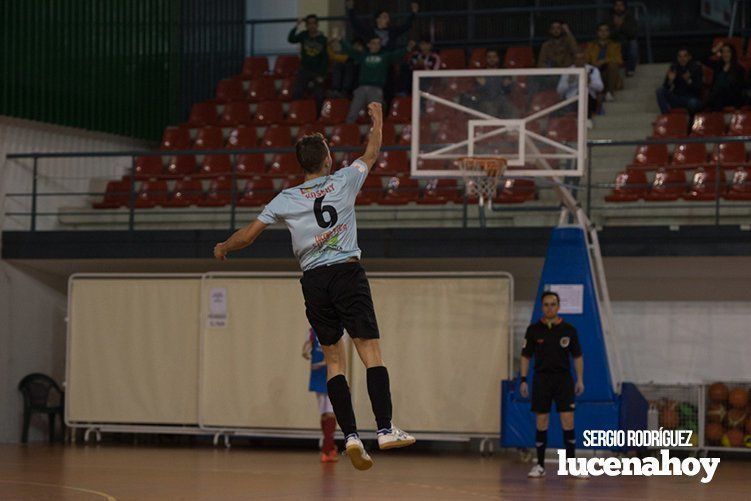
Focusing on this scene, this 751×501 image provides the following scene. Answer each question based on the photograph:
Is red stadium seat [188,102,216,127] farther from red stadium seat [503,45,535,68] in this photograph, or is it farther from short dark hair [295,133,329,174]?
short dark hair [295,133,329,174]

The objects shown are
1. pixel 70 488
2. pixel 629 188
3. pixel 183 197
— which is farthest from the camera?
pixel 183 197

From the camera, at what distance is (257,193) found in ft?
58.2

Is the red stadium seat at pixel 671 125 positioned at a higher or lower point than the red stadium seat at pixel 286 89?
lower

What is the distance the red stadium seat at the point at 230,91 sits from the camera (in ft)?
69.2

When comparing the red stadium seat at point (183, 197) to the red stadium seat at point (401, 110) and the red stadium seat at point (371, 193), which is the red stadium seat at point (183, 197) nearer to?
the red stadium seat at point (371, 193)

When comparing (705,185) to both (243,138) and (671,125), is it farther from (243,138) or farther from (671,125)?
(243,138)

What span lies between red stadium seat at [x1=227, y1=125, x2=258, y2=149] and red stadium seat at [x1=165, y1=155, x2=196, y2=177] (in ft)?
2.08

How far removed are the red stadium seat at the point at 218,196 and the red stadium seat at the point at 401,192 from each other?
2231 millimetres

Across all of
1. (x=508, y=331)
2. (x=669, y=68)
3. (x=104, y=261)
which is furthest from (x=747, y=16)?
(x=104, y=261)

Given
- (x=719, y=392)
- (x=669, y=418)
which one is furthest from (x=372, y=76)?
(x=719, y=392)

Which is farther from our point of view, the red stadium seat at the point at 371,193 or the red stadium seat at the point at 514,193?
the red stadium seat at the point at 371,193

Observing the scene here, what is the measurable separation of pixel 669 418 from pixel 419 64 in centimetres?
691

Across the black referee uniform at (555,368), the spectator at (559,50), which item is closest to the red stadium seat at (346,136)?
the spectator at (559,50)

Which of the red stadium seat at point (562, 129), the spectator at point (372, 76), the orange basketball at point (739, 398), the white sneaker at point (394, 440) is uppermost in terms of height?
the spectator at point (372, 76)
